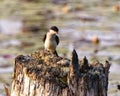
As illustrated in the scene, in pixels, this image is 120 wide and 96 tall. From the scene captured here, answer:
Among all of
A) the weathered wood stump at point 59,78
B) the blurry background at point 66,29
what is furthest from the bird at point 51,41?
the weathered wood stump at point 59,78

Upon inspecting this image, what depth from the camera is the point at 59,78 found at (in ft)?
18.4

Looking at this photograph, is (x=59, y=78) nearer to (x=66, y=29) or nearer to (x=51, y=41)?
(x=51, y=41)

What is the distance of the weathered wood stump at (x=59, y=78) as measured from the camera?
542 centimetres

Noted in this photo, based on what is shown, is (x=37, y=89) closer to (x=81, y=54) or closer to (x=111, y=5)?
(x=81, y=54)

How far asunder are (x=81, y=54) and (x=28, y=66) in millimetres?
5051

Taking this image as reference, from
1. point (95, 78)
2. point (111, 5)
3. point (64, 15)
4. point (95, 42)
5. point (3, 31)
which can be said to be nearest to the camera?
point (95, 78)

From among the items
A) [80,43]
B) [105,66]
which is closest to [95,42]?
[80,43]

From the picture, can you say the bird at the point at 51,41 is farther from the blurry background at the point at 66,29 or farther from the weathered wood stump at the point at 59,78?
the weathered wood stump at the point at 59,78

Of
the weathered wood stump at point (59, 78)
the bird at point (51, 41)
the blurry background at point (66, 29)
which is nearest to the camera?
the weathered wood stump at point (59, 78)

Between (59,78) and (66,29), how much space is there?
7.42 metres

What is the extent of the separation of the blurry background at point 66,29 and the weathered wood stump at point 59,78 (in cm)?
243

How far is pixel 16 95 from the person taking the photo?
572 centimetres

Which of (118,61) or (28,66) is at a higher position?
(28,66)

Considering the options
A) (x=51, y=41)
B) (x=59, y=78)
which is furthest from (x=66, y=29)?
(x=59, y=78)
